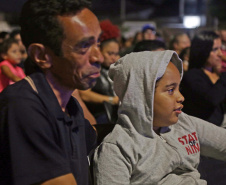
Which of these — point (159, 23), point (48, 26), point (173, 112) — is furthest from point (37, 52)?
point (159, 23)

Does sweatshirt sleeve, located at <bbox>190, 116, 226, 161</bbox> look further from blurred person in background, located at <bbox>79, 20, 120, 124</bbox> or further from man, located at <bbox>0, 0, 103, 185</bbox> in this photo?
blurred person in background, located at <bbox>79, 20, 120, 124</bbox>

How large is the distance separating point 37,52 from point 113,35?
3880 millimetres

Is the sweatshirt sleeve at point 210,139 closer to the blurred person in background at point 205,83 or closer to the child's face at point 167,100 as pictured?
the child's face at point 167,100

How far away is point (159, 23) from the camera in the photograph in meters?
17.0

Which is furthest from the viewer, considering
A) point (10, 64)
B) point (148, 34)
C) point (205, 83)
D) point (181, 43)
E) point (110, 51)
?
point (148, 34)

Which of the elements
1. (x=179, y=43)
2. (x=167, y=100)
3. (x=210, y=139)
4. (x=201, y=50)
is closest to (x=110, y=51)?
(x=201, y=50)

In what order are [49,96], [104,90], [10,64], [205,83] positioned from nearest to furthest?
[49,96]
[205,83]
[104,90]
[10,64]

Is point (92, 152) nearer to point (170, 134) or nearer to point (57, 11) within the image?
point (170, 134)

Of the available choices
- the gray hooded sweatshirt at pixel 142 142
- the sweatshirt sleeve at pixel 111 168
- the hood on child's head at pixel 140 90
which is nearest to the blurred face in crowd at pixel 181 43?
the gray hooded sweatshirt at pixel 142 142

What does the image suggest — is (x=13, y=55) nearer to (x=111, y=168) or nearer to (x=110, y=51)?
(x=110, y=51)

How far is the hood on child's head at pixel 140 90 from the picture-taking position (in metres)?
1.79

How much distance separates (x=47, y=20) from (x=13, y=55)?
506 cm

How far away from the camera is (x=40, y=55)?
139 cm

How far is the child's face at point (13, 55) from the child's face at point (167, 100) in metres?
4.63
